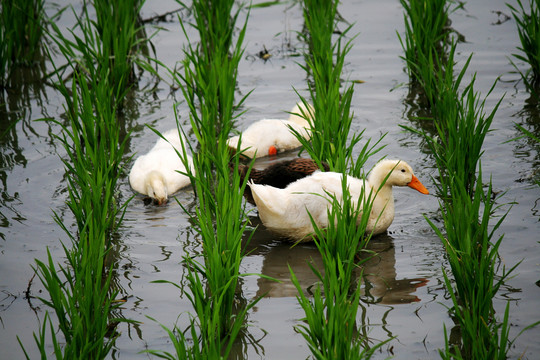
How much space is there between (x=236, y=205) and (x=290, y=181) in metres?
1.52

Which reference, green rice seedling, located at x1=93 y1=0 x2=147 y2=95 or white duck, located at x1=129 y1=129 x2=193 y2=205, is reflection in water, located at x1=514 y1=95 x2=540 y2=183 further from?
green rice seedling, located at x1=93 y1=0 x2=147 y2=95

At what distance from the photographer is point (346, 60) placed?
8.31m

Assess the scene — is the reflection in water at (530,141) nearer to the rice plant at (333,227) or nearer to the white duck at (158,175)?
the rice plant at (333,227)

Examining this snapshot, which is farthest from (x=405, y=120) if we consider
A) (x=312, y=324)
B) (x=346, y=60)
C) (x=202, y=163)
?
(x=312, y=324)

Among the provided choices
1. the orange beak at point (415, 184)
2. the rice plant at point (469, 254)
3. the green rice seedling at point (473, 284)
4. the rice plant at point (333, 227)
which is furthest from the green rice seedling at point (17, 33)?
the green rice seedling at point (473, 284)

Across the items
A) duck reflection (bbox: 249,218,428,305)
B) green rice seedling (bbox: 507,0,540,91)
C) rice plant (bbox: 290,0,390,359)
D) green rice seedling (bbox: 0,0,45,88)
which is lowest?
duck reflection (bbox: 249,218,428,305)

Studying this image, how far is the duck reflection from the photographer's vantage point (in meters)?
4.28

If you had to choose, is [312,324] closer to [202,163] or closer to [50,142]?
[202,163]

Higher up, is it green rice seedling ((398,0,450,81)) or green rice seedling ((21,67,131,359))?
green rice seedling ((398,0,450,81))

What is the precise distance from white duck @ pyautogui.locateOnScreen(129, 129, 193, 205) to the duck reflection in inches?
37.4

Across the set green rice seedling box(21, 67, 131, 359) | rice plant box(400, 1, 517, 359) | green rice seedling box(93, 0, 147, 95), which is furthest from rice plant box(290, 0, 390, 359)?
green rice seedling box(93, 0, 147, 95)

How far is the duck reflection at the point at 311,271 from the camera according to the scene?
428cm

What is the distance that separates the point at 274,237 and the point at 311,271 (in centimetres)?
67

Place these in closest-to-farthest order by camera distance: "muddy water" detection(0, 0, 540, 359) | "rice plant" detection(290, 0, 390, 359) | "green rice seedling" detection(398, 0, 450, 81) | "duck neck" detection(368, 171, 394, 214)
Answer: "rice plant" detection(290, 0, 390, 359) → "muddy water" detection(0, 0, 540, 359) → "duck neck" detection(368, 171, 394, 214) → "green rice seedling" detection(398, 0, 450, 81)
